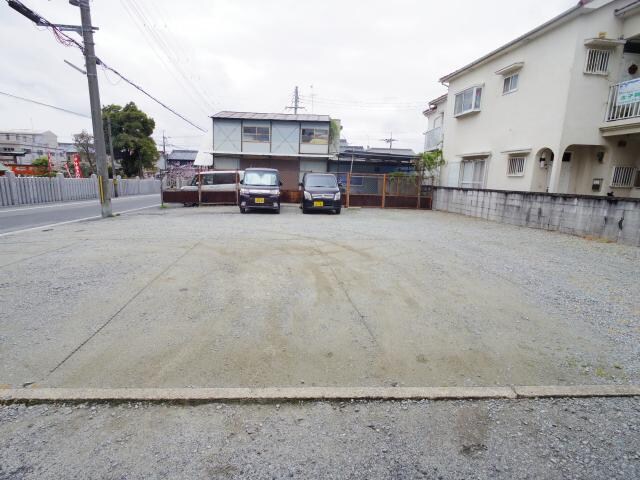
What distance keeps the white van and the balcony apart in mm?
13606

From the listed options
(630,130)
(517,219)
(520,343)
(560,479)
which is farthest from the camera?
(517,219)

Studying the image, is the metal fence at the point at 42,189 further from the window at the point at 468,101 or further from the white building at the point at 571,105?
the white building at the point at 571,105

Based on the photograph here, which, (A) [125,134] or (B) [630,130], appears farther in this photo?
(A) [125,134]

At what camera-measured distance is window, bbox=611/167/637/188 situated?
11.0 metres

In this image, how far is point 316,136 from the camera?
23.9 meters

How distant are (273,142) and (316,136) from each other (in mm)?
3095

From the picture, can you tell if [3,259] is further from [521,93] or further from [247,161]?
[247,161]

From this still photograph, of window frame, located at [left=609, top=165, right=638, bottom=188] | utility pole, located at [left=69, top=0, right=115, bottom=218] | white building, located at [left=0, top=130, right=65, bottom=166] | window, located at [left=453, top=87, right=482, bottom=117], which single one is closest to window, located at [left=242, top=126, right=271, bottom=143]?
window, located at [left=453, top=87, right=482, bottom=117]

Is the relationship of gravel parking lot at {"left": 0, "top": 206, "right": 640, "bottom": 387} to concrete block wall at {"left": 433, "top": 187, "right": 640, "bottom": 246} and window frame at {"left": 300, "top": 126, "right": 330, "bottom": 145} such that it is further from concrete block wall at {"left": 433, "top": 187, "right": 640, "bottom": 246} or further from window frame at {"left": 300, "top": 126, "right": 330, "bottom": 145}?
window frame at {"left": 300, "top": 126, "right": 330, "bottom": 145}

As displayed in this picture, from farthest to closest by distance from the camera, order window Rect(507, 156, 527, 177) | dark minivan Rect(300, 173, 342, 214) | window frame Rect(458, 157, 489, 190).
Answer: window frame Rect(458, 157, 489, 190)
dark minivan Rect(300, 173, 342, 214)
window Rect(507, 156, 527, 177)

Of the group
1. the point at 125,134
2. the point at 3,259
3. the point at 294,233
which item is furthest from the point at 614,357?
the point at 125,134

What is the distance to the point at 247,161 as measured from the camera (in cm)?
2441

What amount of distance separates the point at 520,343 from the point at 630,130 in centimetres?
1082

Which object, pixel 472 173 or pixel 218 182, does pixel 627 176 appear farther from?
pixel 218 182
